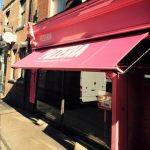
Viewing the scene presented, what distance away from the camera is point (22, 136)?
8016 millimetres

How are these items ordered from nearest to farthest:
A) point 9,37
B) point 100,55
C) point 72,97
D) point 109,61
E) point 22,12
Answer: point 109,61, point 100,55, point 72,97, point 9,37, point 22,12

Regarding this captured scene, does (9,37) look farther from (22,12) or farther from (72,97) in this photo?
(72,97)

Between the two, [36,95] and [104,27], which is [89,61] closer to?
[104,27]

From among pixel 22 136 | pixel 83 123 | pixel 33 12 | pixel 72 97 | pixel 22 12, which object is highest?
pixel 22 12

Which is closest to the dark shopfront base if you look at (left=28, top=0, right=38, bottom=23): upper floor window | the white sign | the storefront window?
the storefront window

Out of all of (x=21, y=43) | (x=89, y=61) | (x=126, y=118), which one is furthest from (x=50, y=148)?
(x=21, y=43)

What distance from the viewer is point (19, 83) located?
13.3 m

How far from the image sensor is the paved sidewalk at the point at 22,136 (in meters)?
7.11

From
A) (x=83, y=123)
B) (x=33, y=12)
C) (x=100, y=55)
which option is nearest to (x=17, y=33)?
(x=33, y=12)

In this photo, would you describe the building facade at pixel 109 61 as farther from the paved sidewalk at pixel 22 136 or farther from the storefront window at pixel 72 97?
the paved sidewalk at pixel 22 136

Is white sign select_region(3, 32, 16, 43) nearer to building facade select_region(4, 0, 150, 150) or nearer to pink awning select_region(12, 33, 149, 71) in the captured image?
building facade select_region(4, 0, 150, 150)

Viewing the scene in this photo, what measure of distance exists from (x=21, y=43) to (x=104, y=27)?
7.69 metres

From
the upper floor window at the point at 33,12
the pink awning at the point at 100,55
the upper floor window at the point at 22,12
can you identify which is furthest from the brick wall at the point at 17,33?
the pink awning at the point at 100,55

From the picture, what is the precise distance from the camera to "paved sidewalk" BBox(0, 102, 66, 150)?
7.11 meters
